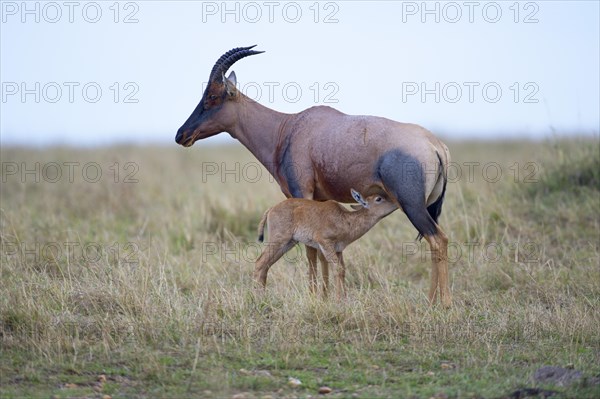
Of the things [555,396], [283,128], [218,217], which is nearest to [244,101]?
[283,128]

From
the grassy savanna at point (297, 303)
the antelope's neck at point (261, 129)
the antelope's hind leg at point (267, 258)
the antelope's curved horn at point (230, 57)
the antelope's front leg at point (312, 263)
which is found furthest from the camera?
the antelope's neck at point (261, 129)

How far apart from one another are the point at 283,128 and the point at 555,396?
4.96 m

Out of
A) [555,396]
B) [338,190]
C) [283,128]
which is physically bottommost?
[555,396]

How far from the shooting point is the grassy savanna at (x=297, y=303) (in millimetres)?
6859

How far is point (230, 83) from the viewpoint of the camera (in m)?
10.5

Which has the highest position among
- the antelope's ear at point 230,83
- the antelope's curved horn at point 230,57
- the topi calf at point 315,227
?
the antelope's curved horn at point 230,57

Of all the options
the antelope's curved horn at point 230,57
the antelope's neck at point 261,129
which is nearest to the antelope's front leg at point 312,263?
the antelope's neck at point 261,129

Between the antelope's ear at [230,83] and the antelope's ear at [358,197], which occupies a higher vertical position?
the antelope's ear at [230,83]

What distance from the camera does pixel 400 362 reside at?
24.1 ft

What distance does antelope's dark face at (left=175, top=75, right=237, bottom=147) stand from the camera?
10.5m

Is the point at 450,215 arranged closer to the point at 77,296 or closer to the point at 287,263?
the point at 287,263

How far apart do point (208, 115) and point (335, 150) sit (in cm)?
183

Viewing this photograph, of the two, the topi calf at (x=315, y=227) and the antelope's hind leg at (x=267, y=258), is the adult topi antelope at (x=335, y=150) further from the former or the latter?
the antelope's hind leg at (x=267, y=258)

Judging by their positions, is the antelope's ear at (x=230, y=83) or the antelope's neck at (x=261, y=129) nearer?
the antelope's neck at (x=261, y=129)
